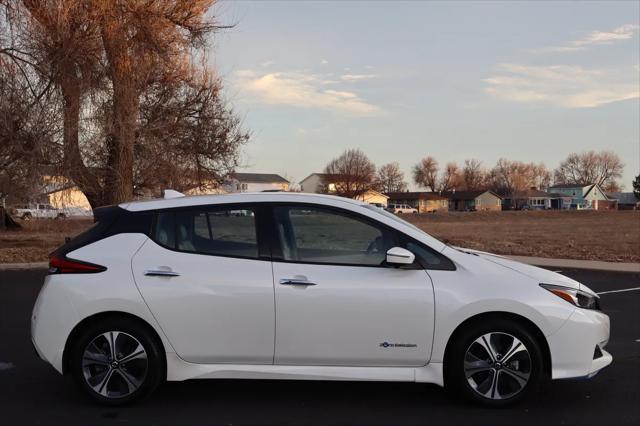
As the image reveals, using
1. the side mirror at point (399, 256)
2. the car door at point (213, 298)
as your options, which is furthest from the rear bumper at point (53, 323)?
the side mirror at point (399, 256)

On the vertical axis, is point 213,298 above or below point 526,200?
below

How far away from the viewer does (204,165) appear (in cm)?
2150

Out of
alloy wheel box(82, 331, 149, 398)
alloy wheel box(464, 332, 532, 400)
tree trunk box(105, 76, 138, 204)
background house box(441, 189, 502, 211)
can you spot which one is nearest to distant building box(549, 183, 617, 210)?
background house box(441, 189, 502, 211)

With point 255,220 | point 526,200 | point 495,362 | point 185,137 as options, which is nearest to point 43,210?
point 185,137

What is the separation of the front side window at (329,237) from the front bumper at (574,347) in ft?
4.79

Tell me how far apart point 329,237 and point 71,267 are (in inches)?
80.4

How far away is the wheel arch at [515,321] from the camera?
4535 millimetres

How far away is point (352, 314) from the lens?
14.7ft

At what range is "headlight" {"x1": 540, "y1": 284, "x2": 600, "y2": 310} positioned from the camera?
4.63m

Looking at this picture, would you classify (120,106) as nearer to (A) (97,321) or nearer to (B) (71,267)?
(B) (71,267)

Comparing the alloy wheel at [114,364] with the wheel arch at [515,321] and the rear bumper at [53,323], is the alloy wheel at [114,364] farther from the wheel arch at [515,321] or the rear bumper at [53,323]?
the wheel arch at [515,321]

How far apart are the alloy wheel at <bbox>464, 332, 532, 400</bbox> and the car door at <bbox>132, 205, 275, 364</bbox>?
1.55 metres

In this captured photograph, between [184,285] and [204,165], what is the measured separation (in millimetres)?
17367

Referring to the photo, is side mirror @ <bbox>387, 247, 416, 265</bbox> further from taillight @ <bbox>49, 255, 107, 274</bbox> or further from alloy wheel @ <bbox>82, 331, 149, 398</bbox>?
taillight @ <bbox>49, 255, 107, 274</bbox>
